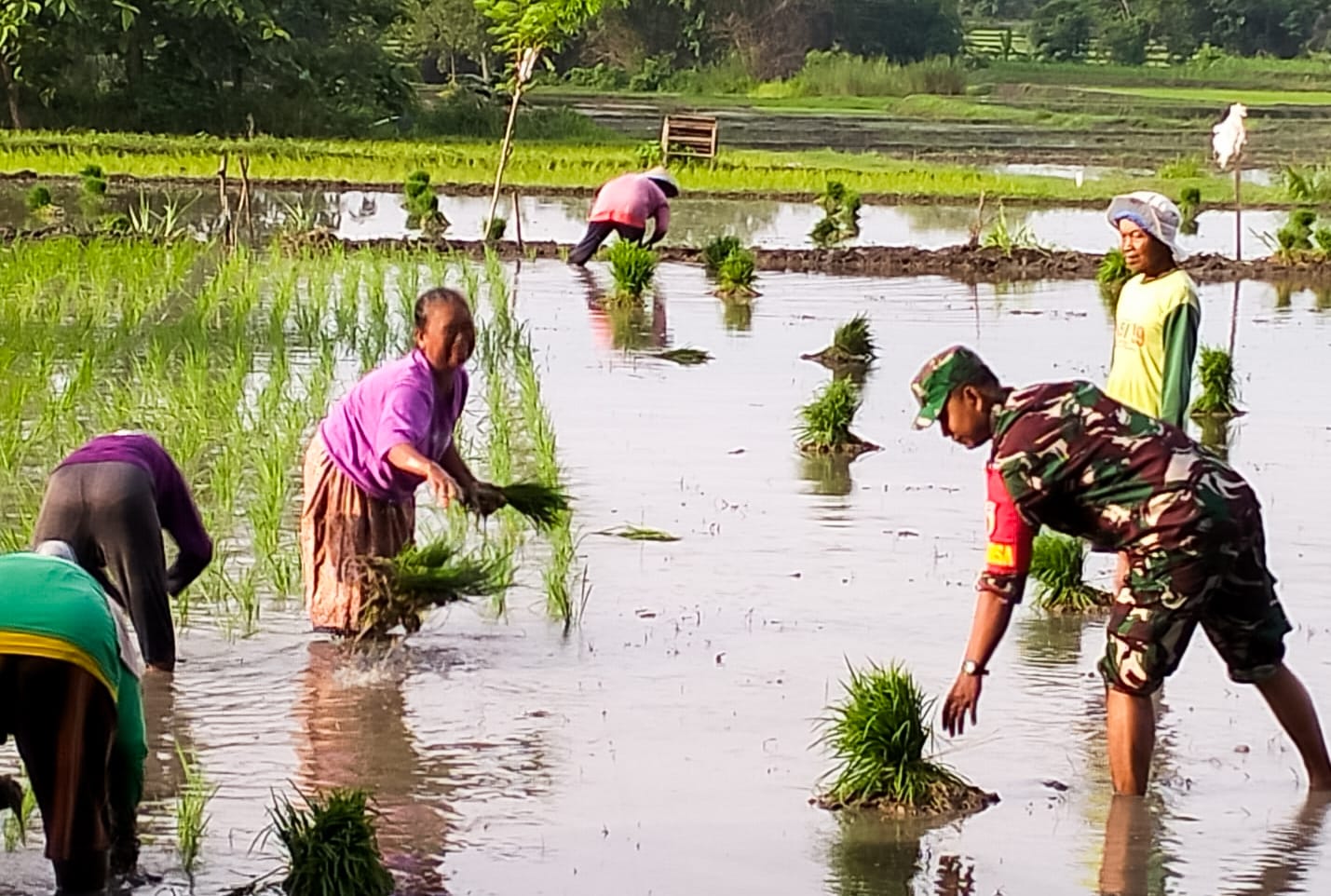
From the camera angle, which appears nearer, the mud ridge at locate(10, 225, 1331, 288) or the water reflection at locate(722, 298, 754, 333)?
the water reflection at locate(722, 298, 754, 333)

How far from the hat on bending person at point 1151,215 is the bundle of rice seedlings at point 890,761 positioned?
1.82 metres

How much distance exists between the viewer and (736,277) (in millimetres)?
16828

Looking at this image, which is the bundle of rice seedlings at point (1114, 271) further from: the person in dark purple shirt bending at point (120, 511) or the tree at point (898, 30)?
the tree at point (898, 30)

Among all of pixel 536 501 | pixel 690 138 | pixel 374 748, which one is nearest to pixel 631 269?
pixel 536 501

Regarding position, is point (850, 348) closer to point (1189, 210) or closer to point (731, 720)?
point (731, 720)

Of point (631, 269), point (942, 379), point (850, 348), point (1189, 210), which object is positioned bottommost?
point (850, 348)

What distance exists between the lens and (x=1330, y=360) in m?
14.2

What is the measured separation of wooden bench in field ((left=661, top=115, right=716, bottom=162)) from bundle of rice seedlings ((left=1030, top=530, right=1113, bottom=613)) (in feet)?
72.3

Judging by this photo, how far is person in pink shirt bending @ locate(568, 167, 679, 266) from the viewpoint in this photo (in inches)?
711

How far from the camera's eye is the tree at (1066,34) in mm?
67812

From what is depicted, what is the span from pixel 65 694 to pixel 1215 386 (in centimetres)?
830

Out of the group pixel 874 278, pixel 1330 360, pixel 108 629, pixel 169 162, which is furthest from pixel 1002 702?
pixel 169 162

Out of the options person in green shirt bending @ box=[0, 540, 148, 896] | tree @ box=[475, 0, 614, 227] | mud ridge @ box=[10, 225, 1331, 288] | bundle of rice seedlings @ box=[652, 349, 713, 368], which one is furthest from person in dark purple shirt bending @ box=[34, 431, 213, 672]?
tree @ box=[475, 0, 614, 227]

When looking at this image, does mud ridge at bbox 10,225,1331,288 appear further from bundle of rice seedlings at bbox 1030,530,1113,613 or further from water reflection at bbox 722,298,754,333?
bundle of rice seedlings at bbox 1030,530,1113,613
